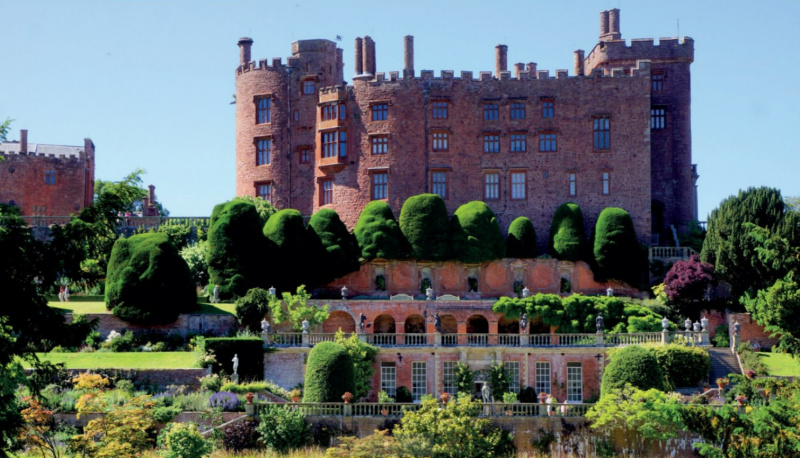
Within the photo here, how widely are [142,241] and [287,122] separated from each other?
15081 mm

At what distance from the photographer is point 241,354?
48969mm

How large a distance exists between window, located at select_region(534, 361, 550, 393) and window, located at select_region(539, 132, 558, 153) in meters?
16.8

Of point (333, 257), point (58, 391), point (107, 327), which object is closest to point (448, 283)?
point (333, 257)

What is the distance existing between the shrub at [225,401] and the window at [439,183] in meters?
23.0

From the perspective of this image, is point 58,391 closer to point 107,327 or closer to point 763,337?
point 107,327

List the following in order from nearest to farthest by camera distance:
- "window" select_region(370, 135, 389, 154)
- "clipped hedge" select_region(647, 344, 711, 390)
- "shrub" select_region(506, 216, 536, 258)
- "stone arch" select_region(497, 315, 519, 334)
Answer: "clipped hedge" select_region(647, 344, 711, 390), "stone arch" select_region(497, 315, 519, 334), "shrub" select_region(506, 216, 536, 258), "window" select_region(370, 135, 389, 154)

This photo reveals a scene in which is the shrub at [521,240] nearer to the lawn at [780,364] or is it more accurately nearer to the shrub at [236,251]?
the shrub at [236,251]

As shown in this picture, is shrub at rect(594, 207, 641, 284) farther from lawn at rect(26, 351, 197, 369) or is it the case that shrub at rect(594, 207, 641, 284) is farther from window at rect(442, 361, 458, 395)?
lawn at rect(26, 351, 197, 369)

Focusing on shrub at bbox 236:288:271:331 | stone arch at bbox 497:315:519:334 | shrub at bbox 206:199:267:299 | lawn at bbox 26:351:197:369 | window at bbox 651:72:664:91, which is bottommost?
lawn at bbox 26:351:197:369

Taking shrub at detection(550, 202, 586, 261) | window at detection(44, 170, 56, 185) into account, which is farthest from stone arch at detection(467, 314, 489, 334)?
window at detection(44, 170, 56, 185)

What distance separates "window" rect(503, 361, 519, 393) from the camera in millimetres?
50062

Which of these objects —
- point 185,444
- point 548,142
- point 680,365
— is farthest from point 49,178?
point 680,365

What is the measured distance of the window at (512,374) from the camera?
5006 centimetres

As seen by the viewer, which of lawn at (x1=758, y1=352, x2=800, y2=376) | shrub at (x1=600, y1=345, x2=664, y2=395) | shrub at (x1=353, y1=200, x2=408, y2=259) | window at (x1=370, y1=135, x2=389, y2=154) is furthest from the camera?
window at (x1=370, y1=135, x2=389, y2=154)
